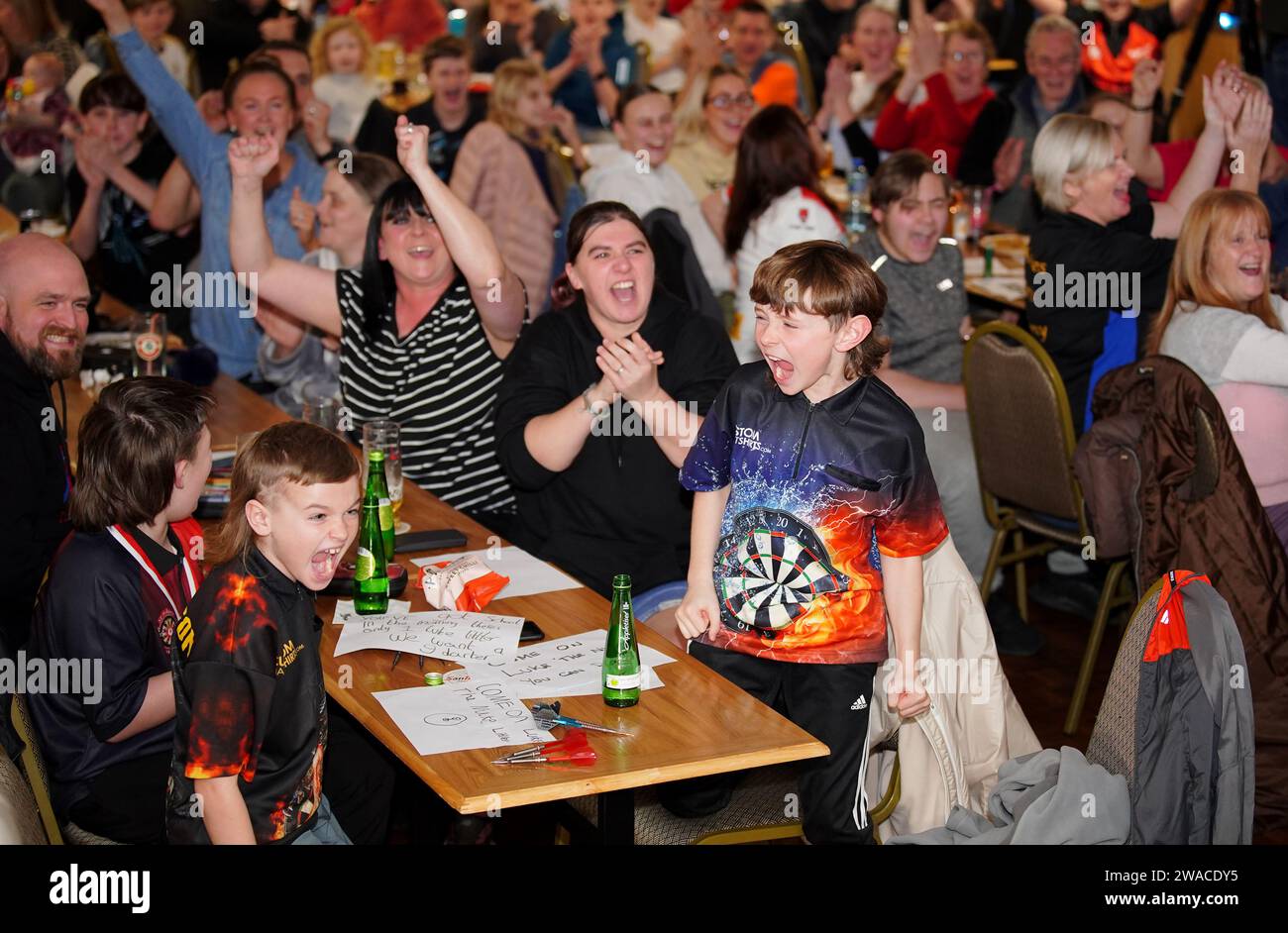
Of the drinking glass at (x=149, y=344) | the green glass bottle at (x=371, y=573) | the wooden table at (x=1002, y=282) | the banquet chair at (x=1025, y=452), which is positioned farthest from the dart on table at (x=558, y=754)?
the wooden table at (x=1002, y=282)

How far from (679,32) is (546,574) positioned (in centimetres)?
733

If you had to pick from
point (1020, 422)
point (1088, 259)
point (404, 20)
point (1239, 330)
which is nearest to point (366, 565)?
point (1020, 422)

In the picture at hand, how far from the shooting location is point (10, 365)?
3268 mm

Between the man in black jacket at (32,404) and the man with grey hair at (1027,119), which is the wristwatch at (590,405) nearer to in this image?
the man in black jacket at (32,404)

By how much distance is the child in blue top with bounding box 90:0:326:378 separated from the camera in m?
4.93

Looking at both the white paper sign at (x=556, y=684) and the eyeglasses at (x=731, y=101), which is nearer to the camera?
the white paper sign at (x=556, y=684)

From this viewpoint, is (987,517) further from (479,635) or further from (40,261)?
(40,261)

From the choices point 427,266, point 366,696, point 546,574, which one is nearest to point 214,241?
point 427,266

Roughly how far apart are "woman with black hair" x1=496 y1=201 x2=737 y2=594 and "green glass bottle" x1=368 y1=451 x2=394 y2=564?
0.99ft

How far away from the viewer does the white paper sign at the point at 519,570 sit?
2990 millimetres

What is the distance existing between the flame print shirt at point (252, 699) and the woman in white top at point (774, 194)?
2924 millimetres

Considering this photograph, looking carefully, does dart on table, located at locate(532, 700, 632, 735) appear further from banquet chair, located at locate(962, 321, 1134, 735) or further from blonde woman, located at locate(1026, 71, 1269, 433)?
blonde woman, located at locate(1026, 71, 1269, 433)

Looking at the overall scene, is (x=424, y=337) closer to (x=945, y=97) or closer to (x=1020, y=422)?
(x=1020, y=422)

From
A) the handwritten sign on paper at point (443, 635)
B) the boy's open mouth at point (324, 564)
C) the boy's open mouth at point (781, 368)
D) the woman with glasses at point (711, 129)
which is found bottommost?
the handwritten sign on paper at point (443, 635)
